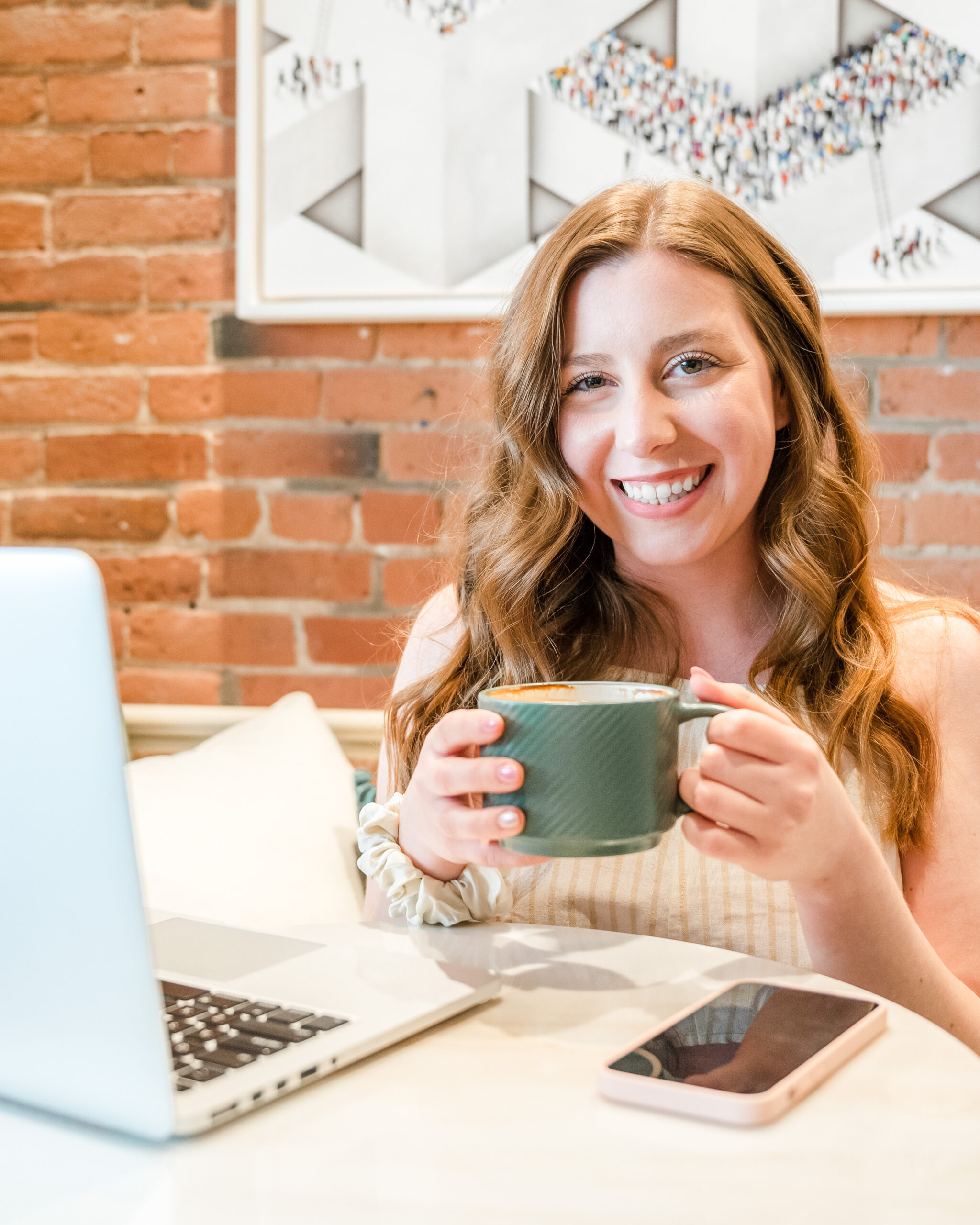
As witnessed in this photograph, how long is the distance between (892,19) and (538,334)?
32.0 inches

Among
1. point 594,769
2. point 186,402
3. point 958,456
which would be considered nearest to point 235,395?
point 186,402

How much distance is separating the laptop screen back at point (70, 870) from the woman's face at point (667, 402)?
0.68 meters

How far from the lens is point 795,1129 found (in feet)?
1.75

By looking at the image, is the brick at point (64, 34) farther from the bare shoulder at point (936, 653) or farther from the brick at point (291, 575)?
the bare shoulder at point (936, 653)

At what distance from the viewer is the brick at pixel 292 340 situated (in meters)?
1.69

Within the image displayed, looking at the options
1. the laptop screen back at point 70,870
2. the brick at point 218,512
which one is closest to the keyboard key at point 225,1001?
the laptop screen back at point 70,870

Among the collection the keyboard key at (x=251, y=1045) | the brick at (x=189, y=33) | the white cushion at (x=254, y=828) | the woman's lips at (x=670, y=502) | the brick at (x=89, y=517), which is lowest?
the white cushion at (x=254, y=828)

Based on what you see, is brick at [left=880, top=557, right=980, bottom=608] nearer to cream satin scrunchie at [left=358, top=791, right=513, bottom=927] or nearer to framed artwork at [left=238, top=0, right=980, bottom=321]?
framed artwork at [left=238, top=0, right=980, bottom=321]

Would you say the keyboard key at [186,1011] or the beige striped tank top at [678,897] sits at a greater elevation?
the keyboard key at [186,1011]

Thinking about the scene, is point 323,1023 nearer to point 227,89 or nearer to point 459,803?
point 459,803

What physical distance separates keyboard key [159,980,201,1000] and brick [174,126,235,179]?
1.34 meters

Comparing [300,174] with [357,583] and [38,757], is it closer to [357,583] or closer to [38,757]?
[357,583]

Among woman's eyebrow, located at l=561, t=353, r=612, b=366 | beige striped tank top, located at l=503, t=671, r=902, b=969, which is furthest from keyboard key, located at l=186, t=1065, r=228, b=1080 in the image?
woman's eyebrow, located at l=561, t=353, r=612, b=366

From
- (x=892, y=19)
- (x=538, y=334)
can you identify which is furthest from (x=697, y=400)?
(x=892, y=19)
